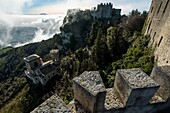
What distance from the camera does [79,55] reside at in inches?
1136

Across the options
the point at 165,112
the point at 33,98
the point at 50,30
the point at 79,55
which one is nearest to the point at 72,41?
the point at 33,98

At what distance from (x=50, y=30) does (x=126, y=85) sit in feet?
562

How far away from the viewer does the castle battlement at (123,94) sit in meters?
5.39

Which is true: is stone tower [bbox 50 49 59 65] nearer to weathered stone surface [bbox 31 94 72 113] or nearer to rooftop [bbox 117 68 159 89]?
rooftop [bbox 117 68 159 89]

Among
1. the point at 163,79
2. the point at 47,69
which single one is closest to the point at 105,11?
the point at 47,69

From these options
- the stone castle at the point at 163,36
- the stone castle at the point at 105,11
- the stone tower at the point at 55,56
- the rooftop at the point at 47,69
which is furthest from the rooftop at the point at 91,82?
the stone castle at the point at 105,11

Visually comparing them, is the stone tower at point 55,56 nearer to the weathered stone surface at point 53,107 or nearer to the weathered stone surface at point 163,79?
the weathered stone surface at point 163,79

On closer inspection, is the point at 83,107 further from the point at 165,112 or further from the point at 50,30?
the point at 50,30

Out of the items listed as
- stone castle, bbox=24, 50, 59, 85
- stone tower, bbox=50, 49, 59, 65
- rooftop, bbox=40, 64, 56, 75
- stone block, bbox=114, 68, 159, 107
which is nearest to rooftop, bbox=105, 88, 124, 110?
stone block, bbox=114, 68, 159, 107

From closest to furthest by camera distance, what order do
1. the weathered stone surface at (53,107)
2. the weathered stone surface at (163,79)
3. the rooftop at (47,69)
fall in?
the weathered stone surface at (53,107), the weathered stone surface at (163,79), the rooftop at (47,69)

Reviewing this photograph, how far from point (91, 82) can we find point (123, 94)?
136 cm

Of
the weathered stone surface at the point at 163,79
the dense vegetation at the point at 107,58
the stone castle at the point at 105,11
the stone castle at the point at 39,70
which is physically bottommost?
the stone castle at the point at 39,70

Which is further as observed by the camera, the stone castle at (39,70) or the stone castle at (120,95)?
the stone castle at (39,70)

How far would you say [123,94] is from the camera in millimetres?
6027
